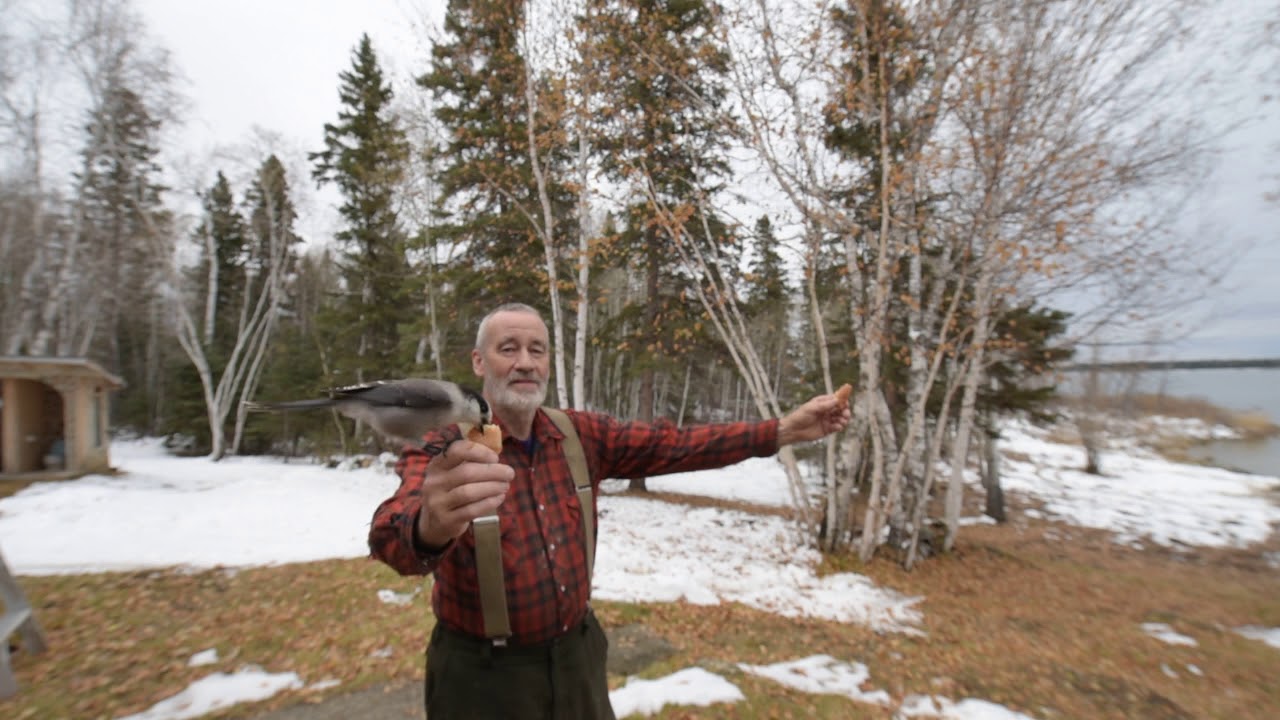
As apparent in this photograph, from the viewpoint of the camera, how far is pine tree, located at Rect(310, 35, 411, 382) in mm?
17469

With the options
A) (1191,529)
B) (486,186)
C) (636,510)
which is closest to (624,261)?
(486,186)

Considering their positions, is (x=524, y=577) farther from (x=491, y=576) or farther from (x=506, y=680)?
(x=506, y=680)

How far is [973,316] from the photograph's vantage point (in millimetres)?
8258

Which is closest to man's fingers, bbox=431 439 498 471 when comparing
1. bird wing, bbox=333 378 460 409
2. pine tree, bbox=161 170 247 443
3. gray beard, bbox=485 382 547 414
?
bird wing, bbox=333 378 460 409

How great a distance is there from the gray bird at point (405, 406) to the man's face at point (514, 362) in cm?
77

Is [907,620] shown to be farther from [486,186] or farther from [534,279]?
[486,186]

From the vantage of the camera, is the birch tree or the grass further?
the birch tree

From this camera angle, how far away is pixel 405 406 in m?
1.03

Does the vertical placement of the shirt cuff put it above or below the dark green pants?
above

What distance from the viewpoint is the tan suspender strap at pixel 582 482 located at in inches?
80.7

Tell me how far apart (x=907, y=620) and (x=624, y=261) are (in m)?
10.7

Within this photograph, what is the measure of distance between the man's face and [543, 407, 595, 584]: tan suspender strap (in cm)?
16

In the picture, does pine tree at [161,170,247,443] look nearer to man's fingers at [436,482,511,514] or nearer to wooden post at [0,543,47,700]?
wooden post at [0,543,47,700]

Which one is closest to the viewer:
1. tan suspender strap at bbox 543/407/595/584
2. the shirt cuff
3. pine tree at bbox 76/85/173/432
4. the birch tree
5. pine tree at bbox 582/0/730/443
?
the shirt cuff
